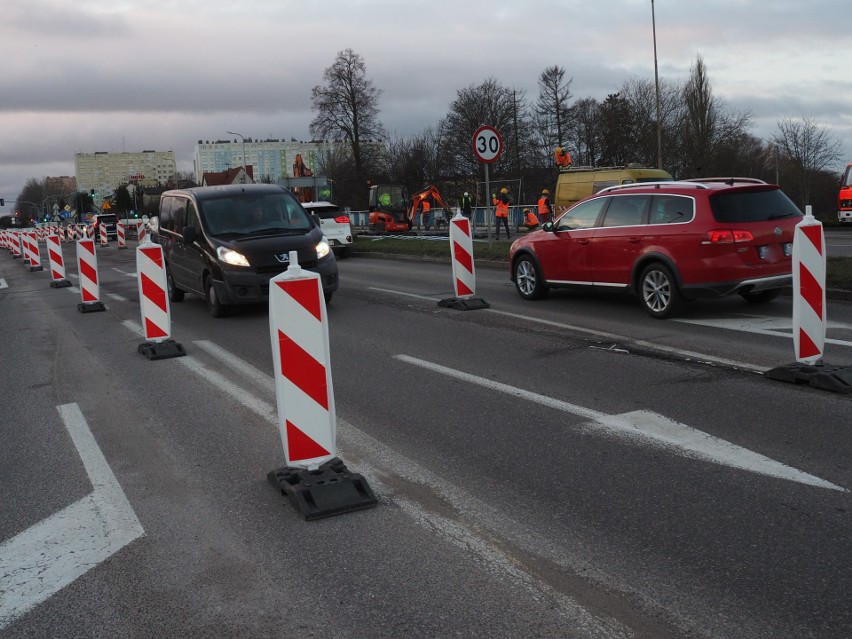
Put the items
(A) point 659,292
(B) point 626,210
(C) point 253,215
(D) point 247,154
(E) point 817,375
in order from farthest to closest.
→ (D) point 247,154
(C) point 253,215
(B) point 626,210
(A) point 659,292
(E) point 817,375

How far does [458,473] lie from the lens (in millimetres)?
5141

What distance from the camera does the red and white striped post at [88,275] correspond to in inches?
574

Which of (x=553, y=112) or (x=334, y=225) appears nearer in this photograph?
(x=334, y=225)

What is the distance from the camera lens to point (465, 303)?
12570 millimetres

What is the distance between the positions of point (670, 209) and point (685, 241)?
61 cm

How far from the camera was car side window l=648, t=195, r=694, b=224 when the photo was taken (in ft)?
34.8

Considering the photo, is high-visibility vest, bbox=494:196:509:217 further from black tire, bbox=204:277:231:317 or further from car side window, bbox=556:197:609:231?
black tire, bbox=204:277:231:317

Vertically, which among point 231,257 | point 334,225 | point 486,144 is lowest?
point 231,257

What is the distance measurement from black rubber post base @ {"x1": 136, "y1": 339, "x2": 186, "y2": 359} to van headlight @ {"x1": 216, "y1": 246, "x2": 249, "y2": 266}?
7.69 feet

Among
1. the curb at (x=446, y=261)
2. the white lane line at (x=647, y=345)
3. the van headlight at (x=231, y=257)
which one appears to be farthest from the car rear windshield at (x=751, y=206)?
the van headlight at (x=231, y=257)

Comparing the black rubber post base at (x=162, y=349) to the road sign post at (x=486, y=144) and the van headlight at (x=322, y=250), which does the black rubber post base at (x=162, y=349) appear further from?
the road sign post at (x=486, y=144)

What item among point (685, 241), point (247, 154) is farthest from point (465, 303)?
point (247, 154)

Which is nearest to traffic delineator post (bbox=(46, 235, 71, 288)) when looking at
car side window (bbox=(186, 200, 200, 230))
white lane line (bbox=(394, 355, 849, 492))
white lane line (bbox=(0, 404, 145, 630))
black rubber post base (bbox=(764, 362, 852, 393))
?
car side window (bbox=(186, 200, 200, 230))

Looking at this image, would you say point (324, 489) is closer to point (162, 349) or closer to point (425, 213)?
point (162, 349)
